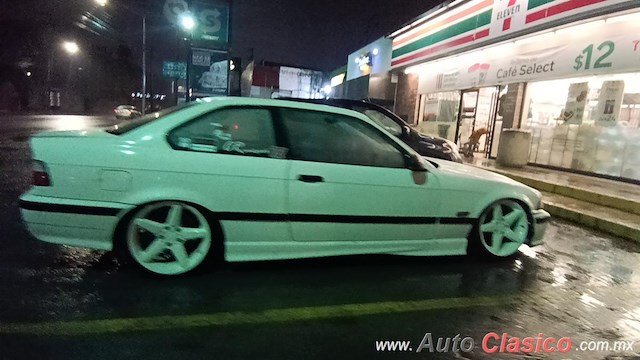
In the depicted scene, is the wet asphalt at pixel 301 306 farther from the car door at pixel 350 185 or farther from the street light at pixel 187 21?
the street light at pixel 187 21

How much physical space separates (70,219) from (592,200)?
7.88m

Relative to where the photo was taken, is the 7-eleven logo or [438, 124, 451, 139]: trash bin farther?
[438, 124, 451, 139]: trash bin

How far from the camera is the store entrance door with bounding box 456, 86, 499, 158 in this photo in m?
13.9

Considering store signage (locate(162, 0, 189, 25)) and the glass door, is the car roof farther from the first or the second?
store signage (locate(162, 0, 189, 25))

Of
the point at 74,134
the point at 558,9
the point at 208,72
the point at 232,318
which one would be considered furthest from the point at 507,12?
the point at 208,72

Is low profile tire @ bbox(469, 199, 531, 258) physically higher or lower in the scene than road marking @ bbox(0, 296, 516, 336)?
higher

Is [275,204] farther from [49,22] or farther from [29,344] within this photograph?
[49,22]

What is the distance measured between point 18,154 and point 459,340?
11.5 metres

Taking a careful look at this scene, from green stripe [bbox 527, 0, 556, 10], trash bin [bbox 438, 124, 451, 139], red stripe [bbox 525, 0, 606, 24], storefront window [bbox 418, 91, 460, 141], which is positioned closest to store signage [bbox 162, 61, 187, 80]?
storefront window [bbox 418, 91, 460, 141]

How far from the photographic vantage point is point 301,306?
340 centimetres

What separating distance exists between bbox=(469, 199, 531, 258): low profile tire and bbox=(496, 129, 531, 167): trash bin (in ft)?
23.4

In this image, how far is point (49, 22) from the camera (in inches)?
1676

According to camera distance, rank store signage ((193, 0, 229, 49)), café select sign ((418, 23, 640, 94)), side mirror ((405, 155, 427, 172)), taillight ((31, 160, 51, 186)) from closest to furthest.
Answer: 1. taillight ((31, 160, 51, 186))
2. side mirror ((405, 155, 427, 172))
3. café select sign ((418, 23, 640, 94))
4. store signage ((193, 0, 229, 49))

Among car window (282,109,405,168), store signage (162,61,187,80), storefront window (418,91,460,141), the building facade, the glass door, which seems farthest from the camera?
store signage (162,61,187,80)
